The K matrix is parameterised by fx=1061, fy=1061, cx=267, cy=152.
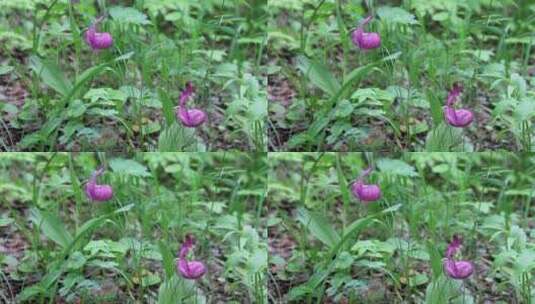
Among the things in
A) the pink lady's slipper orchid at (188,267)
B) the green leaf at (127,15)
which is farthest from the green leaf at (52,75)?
the pink lady's slipper orchid at (188,267)

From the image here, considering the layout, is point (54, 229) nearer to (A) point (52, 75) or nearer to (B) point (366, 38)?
(A) point (52, 75)

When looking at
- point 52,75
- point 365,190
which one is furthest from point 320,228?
point 52,75

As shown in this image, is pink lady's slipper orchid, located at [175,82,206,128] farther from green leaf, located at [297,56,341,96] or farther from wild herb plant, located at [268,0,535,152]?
green leaf, located at [297,56,341,96]

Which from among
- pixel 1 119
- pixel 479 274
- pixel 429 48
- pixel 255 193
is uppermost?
pixel 429 48

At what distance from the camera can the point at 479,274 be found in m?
3.85

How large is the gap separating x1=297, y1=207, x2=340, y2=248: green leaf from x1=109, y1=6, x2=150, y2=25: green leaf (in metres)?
0.91

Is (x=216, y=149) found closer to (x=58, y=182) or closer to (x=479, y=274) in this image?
(x=58, y=182)

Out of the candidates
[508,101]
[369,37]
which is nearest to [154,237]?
[369,37]

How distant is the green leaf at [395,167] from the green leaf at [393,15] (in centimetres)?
50

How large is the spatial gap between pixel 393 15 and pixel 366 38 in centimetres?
14

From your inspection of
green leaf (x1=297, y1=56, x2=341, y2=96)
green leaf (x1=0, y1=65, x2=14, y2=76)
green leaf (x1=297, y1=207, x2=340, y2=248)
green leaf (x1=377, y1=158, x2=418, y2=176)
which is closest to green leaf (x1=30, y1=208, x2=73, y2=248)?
green leaf (x1=0, y1=65, x2=14, y2=76)

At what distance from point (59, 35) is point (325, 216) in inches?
45.3

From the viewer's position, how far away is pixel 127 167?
3740 mm

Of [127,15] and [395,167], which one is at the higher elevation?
[127,15]
